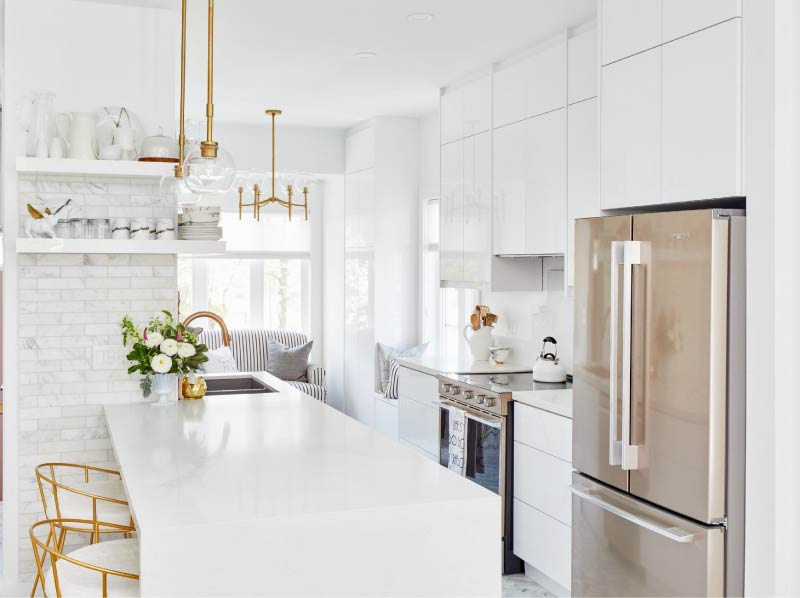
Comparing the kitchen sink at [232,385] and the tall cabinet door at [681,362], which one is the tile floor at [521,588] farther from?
the kitchen sink at [232,385]

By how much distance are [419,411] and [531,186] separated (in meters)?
1.64

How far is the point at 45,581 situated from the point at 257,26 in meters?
2.88

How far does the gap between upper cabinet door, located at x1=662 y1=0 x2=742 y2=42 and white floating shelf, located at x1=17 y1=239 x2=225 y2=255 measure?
1873mm

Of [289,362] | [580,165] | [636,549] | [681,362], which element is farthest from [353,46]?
[289,362]

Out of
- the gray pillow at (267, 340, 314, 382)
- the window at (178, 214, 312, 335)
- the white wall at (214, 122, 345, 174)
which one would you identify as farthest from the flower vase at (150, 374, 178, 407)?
the window at (178, 214, 312, 335)

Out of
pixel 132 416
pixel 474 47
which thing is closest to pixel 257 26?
pixel 474 47

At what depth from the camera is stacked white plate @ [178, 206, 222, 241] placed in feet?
11.0

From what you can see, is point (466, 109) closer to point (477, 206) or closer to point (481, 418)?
point (477, 206)

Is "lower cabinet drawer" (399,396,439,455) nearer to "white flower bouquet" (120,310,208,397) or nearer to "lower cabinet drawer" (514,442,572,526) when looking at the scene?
"lower cabinet drawer" (514,442,572,526)

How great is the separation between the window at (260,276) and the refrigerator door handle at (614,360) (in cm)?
570

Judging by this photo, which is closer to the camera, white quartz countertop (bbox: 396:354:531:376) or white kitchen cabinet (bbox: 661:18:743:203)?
white kitchen cabinet (bbox: 661:18:743:203)

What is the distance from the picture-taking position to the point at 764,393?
250 cm

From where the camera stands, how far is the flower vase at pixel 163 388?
137 inches

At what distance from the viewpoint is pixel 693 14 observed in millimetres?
2713
